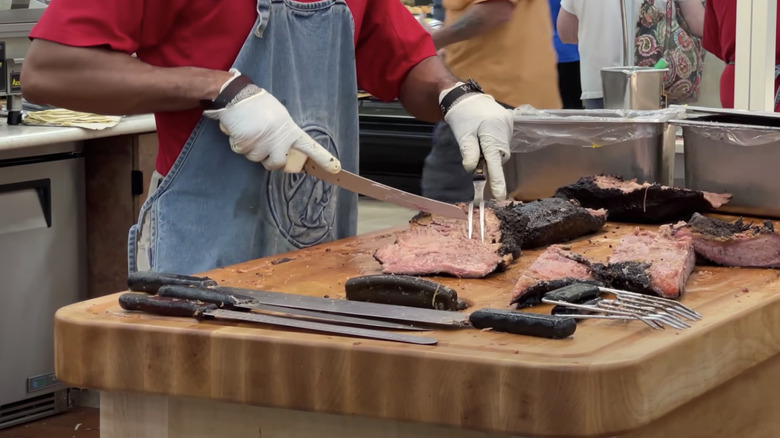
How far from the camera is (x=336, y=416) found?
6.35 ft

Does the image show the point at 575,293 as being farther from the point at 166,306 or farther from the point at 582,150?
the point at 582,150

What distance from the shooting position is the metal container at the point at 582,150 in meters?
3.28

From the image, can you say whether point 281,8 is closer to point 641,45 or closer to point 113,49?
point 113,49

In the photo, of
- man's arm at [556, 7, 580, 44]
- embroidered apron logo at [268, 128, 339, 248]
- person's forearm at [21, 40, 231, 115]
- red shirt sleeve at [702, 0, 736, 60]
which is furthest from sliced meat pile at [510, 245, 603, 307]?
man's arm at [556, 7, 580, 44]

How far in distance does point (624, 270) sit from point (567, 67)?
448cm

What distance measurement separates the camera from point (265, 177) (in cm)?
272

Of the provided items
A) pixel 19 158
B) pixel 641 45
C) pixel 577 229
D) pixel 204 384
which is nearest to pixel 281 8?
pixel 577 229

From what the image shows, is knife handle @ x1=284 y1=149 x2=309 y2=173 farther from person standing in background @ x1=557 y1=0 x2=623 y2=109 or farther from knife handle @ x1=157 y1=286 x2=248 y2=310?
person standing in background @ x1=557 y1=0 x2=623 y2=109

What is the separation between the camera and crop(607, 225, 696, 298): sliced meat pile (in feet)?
7.24

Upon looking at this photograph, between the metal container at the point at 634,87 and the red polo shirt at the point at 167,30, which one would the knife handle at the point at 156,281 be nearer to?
Answer: the red polo shirt at the point at 167,30

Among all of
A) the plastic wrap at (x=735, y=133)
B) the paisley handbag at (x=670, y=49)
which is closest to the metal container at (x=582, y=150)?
→ the plastic wrap at (x=735, y=133)

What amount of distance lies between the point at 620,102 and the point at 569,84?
3.05 m

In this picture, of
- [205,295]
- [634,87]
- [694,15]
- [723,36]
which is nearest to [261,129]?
[205,295]

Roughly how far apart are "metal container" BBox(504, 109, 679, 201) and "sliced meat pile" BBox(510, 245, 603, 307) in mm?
863
